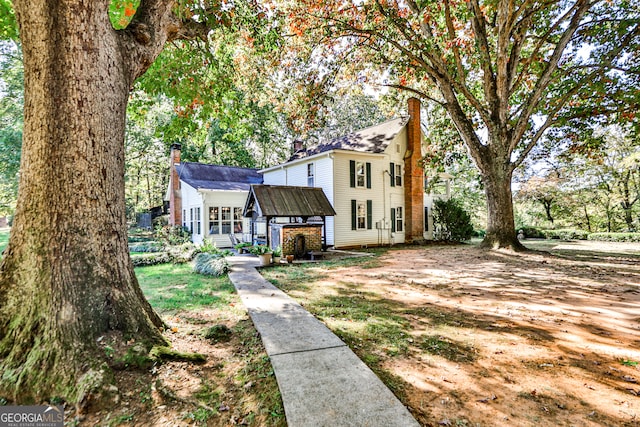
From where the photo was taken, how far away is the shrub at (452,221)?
20.8 m

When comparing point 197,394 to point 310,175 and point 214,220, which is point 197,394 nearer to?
point 310,175

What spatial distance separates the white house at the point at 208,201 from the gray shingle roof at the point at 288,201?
12.9 feet

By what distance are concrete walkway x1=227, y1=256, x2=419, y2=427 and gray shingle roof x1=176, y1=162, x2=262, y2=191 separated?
14715 mm

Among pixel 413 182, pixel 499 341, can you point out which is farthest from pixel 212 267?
pixel 413 182

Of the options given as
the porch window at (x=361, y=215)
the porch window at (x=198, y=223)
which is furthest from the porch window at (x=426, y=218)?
the porch window at (x=198, y=223)

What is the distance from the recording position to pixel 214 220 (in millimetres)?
18125

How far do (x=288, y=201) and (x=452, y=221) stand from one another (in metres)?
12.6

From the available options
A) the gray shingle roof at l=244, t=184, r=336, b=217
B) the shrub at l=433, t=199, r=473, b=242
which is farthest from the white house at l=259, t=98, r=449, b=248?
the gray shingle roof at l=244, t=184, r=336, b=217

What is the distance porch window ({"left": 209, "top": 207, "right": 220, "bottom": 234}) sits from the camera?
1798 cm

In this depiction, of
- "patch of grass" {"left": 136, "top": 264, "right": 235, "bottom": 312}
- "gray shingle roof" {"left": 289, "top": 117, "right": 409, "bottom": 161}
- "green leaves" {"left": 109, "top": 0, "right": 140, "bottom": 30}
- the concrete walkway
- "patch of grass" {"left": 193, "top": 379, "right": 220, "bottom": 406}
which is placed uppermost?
"gray shingle roof" {"left": 289, "top": 117, "right": 409, "bottom": 161}

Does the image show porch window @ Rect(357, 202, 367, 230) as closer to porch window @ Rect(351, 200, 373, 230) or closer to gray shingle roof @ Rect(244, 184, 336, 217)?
porch window @ Rect(351, 200, 373, 230)

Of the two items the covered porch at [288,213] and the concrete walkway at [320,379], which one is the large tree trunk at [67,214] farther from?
the covered porch at [288,213]

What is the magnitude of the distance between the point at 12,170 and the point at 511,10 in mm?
30279

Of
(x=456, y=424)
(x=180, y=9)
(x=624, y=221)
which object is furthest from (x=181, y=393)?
(x=624, y=221)
